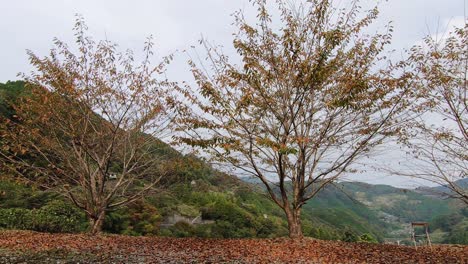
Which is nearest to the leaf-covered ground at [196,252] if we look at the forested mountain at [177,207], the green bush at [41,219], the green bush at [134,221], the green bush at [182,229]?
the forested mountain at [177,207]

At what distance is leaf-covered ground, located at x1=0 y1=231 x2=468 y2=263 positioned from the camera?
7.88 meters

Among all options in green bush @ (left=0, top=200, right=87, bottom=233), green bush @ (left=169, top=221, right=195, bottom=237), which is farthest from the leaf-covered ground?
green bush @ (left=169, top=221, right=195, bottom=237)

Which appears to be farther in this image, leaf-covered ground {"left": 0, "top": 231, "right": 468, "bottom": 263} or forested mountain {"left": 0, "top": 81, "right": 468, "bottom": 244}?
forested mountain {"left": 0, "top": 81, "right": 468, "bottom": 244}

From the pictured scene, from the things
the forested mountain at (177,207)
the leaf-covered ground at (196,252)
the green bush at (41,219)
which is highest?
the forested mountain at (177,207)

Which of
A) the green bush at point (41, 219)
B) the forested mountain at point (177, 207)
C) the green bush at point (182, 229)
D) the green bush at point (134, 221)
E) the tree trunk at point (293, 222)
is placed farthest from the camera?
the green bush at point (182, 229)

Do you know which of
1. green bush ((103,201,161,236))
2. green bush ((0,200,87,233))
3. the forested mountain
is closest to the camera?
the forested mountain

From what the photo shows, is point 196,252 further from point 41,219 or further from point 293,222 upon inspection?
point 41,219

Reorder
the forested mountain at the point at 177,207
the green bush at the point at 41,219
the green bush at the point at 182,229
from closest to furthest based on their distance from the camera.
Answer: the forested mountain at the point at 177,207
the green bush at the point at 41,219
the green bush at the point at 182,229

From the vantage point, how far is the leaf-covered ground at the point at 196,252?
788 cm

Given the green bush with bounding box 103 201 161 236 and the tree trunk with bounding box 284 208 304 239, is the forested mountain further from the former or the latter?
the tree trunk with bounding box 284 208 304 239

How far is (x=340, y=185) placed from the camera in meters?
12.3

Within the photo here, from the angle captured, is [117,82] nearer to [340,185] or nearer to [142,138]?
[142,138]

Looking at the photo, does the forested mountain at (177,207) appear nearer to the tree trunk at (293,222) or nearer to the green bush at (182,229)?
the green bush at (182,229)

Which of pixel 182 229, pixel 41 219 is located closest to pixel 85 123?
pixel 41 219
